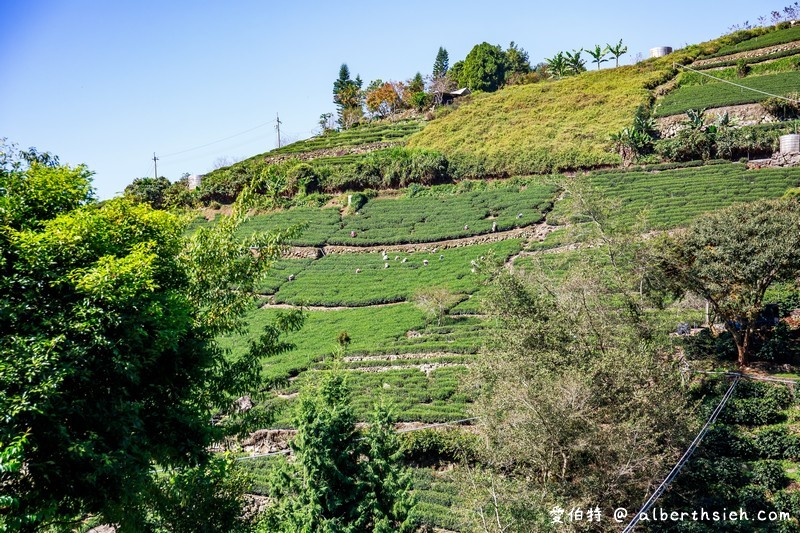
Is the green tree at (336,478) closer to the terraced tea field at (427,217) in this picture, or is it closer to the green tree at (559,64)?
the terraced tea field at (427,217)

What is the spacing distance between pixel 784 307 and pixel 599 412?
14.7 m

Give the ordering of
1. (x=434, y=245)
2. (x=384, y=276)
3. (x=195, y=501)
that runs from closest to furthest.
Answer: (x=195, y=501) < (x=384, y=276) < (x=434, y=245)

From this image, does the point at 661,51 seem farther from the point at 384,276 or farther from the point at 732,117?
the point at 384,276

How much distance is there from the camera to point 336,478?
1576cm

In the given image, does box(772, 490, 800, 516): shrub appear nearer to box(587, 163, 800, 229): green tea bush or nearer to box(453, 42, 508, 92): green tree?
box(587, 163, 800, 229): green tea bush

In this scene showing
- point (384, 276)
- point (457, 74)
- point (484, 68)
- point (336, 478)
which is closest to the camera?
point (336, 478)

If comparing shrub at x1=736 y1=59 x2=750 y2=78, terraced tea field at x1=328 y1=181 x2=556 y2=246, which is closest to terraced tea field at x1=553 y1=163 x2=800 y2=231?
terraced tea field at x1=328 y1=181 x2=556 y2=246

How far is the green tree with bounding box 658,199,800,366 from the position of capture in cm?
2228

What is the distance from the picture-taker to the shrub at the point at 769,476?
18.5m

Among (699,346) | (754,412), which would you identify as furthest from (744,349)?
(754,412)

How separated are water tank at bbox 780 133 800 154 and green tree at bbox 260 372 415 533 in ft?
126

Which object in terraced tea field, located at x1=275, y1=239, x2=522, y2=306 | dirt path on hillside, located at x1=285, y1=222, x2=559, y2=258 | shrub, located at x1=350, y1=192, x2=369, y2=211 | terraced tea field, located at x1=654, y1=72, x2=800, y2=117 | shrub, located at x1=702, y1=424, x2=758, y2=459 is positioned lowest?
shrub, located at x1=702, y1=424, x2=758, y2=459

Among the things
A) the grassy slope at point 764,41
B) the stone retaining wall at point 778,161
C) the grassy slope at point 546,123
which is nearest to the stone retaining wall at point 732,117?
the grassy slope at point 546,123

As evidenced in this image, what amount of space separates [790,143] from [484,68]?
5665 cm
